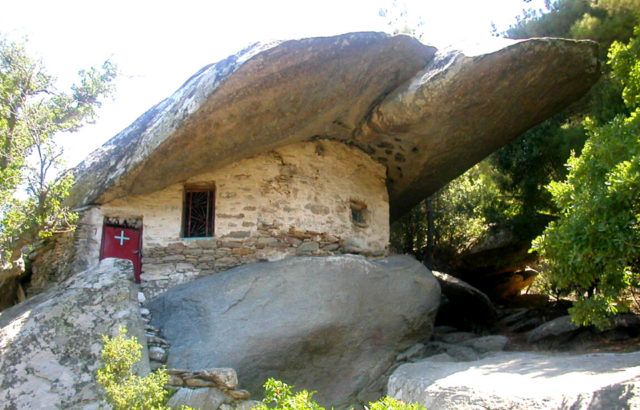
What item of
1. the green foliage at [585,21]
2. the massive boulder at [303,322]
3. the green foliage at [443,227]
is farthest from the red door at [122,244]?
the green foliage at [585,21]

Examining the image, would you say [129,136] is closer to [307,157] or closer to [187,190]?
[187,190]

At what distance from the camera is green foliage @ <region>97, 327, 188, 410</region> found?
4969 millimetres

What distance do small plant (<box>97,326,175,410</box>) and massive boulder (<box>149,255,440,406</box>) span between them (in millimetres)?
1290

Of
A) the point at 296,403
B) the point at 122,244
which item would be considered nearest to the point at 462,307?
the point at 122,244

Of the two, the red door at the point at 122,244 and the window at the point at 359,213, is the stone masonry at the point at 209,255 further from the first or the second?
the window at the point at 359,213

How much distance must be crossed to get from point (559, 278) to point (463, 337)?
4.18 metres

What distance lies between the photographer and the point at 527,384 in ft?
17.9

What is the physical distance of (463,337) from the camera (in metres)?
10.4

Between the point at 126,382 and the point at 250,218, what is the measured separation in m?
4.68

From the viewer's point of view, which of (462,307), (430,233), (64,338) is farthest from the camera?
(430,233)

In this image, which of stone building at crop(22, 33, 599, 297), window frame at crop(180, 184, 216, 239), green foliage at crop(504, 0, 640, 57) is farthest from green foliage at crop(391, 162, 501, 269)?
window frame at crop(180, 184, 216, 239)

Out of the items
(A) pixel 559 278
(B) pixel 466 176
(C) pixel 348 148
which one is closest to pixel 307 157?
(C) pixel 348 148

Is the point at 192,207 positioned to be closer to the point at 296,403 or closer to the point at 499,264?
the point at 296,403

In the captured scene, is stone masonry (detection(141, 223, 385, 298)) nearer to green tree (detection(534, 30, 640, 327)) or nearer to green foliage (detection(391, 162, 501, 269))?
green tree (detection(534, 30, 640, 327))
